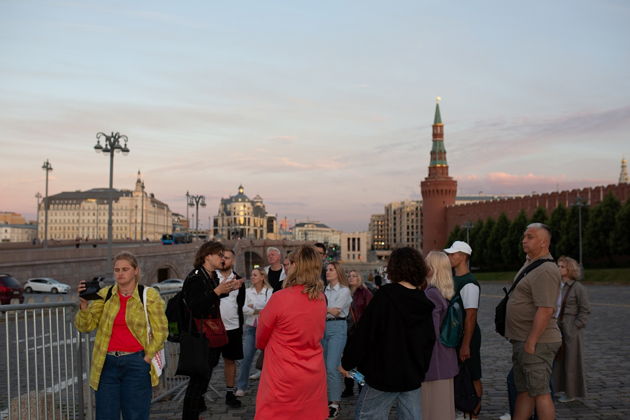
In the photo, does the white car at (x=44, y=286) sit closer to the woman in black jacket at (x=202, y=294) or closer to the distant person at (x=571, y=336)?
the woman in black jacket at (x=202, y=294)

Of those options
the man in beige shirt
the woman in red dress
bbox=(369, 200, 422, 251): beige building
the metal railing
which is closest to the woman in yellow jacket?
Result: the metal railing

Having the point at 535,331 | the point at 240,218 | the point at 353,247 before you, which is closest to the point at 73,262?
the point at 535,331

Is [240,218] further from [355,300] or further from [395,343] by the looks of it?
[395,343]

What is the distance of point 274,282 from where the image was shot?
27.8ft

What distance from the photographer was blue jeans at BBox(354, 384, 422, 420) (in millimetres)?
4367

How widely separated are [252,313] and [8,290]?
17815 mm

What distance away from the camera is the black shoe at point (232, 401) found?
684cm

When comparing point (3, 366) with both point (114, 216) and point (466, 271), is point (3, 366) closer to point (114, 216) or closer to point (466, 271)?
point (466, 271)

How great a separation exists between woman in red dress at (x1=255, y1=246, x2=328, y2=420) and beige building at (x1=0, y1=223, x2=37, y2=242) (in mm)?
184508

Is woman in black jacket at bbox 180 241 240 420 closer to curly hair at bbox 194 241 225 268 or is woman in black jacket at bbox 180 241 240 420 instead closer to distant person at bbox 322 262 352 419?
curly hair at bbox 194 241 225 268

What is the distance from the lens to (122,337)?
4602 millimetres

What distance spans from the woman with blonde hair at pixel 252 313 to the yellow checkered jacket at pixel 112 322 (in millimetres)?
2940

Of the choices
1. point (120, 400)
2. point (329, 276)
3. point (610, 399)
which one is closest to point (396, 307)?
point (120, 400)

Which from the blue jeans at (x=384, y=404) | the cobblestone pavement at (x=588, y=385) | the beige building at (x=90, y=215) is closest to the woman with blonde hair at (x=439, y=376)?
the blue jeans at (x=384, y=404)
